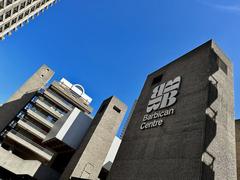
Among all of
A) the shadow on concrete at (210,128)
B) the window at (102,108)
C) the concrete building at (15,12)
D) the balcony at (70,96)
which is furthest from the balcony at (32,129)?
the shadow on concrete at (210,128)

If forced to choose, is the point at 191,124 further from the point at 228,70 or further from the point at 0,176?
the point at 0,176

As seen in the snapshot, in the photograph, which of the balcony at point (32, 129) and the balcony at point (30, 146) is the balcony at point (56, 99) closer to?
the balcony at point (32, 129)

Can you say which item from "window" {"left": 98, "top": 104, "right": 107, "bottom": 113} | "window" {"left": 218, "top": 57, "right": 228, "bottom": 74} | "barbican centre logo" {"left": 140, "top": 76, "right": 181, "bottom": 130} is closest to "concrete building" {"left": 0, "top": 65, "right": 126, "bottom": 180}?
"window" {"left": 98, "top": 104, "right": 107, "bottom": 113}

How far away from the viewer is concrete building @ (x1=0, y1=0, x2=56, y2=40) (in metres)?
30.6

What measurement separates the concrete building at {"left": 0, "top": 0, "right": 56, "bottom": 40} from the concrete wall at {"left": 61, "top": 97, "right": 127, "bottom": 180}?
68.3 ft

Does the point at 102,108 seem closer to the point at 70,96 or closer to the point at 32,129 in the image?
the point at 32,129

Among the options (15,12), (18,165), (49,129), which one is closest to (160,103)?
(18,165)

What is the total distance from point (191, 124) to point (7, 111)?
154 ft

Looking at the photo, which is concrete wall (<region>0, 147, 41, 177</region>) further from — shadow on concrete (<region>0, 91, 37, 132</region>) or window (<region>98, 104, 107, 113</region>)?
shadow on concrete (<region>0, 91, 37, 132</region>)

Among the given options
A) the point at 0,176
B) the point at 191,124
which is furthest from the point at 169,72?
the point at 0,176

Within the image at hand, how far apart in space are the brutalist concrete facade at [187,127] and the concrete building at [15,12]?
25.6 meters

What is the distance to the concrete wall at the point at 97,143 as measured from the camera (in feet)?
80.4

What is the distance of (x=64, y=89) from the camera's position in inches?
2064

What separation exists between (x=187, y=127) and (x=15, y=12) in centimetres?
3525
